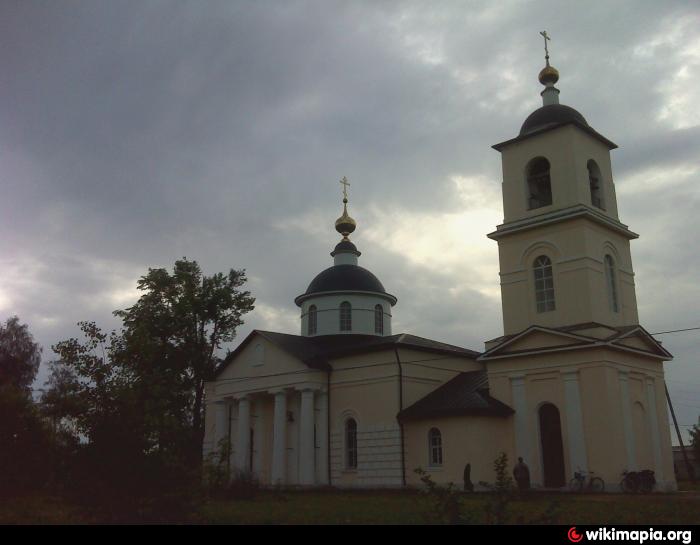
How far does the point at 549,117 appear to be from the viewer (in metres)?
25.3

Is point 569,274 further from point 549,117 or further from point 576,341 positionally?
point 549,117

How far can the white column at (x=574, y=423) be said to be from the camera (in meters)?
21.0

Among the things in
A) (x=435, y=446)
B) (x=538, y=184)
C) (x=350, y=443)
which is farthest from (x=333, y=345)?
(x=538, y=184)

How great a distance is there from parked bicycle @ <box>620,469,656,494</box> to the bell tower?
4908 mm

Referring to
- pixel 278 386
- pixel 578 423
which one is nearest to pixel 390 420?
pixel 278 386

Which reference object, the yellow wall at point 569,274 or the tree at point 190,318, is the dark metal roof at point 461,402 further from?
the tree at point 190,318

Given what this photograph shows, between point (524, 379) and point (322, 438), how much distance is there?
8.96 metres

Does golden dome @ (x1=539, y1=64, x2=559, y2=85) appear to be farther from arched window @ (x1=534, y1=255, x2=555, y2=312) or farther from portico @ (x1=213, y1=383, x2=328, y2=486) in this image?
portico @ (x1=213, y1=383, x2=328, y2=486)

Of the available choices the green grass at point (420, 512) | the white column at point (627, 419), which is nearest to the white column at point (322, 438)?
the green grass at point (420, 512)

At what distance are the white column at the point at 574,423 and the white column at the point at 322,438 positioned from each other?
9.99 m

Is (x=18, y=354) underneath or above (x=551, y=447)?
above

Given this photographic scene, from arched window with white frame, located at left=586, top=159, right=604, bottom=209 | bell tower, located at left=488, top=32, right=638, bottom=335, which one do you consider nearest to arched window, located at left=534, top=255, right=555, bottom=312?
bell tower, located at left=488, top=32, right=638, bottom=335

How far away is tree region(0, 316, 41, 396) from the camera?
119 ft
